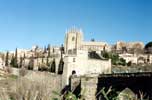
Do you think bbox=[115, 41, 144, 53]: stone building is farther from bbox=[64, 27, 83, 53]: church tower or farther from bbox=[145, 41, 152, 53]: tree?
bbox=[64, 27, 83, 53]: church tower

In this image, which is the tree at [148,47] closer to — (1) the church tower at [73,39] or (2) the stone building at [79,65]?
(1) the church tower at [73,39]

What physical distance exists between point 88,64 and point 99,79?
1050 centimetres

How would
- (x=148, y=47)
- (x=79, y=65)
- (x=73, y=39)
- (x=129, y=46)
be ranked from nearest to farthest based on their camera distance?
(x=79, y=65) < (x=73, y=39) < (x=148, y=47) < (x=129, y=46)

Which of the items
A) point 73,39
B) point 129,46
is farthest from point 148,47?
point 73,39

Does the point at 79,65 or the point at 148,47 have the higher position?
the point at 148,47

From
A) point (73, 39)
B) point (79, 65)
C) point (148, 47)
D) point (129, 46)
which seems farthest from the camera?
point (129, 46)

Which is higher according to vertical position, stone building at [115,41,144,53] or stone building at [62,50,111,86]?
stone building at [115,41,144,53]

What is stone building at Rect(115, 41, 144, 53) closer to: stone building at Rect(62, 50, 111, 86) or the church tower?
the church tower

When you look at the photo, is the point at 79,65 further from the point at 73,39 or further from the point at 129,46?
the point at 129,46

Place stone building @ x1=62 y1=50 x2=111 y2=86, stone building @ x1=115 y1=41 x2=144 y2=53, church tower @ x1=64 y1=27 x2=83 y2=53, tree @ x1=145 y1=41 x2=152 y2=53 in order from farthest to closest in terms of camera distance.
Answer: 1. stone building @ x1=115 y1=41 x2=144 y2=53
2. tree @ x1=145 y1=41 x2=152 y2=53
3. church tower @ x1=64 y1=27 x2=83 y2=53
4. stone building @ x1=62 y1=50 x2=111 y2=86

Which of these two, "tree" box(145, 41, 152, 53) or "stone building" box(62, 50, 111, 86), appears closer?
"stone building" box(62, 50, 111, 86)

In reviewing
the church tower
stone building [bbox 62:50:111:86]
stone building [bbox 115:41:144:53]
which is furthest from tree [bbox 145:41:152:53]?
stone building [bbox 62:50:111:86]

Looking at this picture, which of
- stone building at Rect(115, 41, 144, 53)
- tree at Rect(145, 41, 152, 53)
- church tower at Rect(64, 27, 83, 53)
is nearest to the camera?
church tower at Rect(64, 27, 83, 53)

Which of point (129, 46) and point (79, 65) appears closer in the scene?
point (79, 65)
